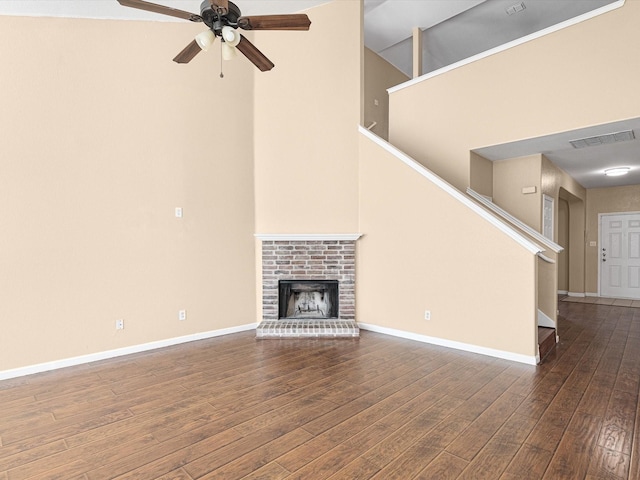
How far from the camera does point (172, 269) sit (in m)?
4.05

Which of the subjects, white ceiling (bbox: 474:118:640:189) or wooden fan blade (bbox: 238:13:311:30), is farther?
white ceiling (bbox: 474:118:640:189)

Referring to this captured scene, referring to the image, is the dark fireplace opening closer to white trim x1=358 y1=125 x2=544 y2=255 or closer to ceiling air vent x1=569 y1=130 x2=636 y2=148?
white trim x1=358 y1=125 x2=544 y2=255

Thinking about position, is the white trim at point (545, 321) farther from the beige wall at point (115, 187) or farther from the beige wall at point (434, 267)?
the beige wall at point (115, 187)

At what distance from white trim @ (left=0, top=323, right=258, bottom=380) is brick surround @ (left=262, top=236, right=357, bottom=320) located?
654mm

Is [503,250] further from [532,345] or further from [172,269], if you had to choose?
[172,269]

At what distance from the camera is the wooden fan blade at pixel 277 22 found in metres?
2.46

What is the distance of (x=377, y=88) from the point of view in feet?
22.1

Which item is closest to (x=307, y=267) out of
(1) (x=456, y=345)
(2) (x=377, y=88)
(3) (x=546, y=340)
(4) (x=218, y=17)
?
(1) (x=456, y=345)

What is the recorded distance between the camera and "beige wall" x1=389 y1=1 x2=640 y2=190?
11.5ft

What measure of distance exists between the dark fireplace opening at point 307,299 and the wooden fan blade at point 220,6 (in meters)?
3.24

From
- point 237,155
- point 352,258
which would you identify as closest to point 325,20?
point 237,155

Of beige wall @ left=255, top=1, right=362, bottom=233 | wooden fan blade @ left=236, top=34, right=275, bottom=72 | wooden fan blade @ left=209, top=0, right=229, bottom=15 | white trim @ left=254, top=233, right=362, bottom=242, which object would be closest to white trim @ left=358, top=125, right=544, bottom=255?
beige wall @ left=255, top=1, right=362, bottom=233

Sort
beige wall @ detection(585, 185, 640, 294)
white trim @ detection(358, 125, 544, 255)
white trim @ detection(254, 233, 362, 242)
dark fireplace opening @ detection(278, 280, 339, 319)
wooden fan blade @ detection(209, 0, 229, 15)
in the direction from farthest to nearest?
beige wall @ detection(585, 185, 640, 294)
dark fireplace opening @ detection(278, 280, 339, 319)
white trim @ detection(254, 233, 362, 242)
white trim @ detection(358, 125, 544, 255)
wooden fan blade @ detection(209, 0, 229, 15)

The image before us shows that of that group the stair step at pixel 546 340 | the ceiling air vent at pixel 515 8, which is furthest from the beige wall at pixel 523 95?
the stair step at pixel 546 340
